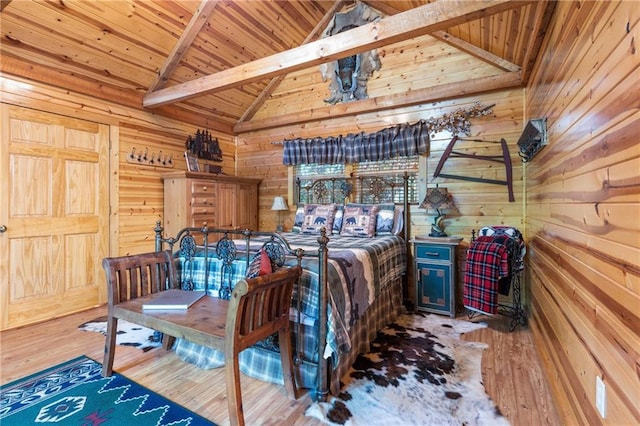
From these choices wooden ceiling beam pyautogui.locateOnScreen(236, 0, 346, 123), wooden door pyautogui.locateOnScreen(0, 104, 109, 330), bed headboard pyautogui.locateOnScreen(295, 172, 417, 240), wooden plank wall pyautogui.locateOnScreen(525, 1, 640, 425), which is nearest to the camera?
wooden plank wall pyautogui.locateOnScreen(525, 1, 640, 425)

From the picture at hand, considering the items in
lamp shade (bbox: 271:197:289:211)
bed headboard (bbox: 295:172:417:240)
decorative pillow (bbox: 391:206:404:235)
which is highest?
bed headboard (bbox: 295:172:417:240)

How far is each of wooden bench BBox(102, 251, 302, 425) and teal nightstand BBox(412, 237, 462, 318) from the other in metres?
1.98

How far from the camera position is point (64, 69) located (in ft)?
10.4

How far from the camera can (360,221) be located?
3.60m

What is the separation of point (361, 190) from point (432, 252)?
53.4 inches

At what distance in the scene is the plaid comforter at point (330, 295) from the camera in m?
1.85

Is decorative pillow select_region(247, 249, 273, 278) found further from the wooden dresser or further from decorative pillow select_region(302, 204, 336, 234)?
the wooden dresser

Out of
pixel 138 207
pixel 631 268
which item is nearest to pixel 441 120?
pixel 631 268

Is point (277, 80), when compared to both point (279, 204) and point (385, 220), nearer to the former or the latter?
point (279, 204)

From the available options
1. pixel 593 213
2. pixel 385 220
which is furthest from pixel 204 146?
pixel 593 213

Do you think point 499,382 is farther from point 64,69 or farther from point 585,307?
point 64,69

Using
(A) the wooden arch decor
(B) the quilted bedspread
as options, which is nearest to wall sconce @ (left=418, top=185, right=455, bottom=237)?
(B) the quilted bedspread

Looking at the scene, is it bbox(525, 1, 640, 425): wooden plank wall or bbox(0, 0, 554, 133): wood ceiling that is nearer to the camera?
bbox(525, 1, 640, 425): wooden plank wall

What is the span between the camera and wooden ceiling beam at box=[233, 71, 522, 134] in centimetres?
329
